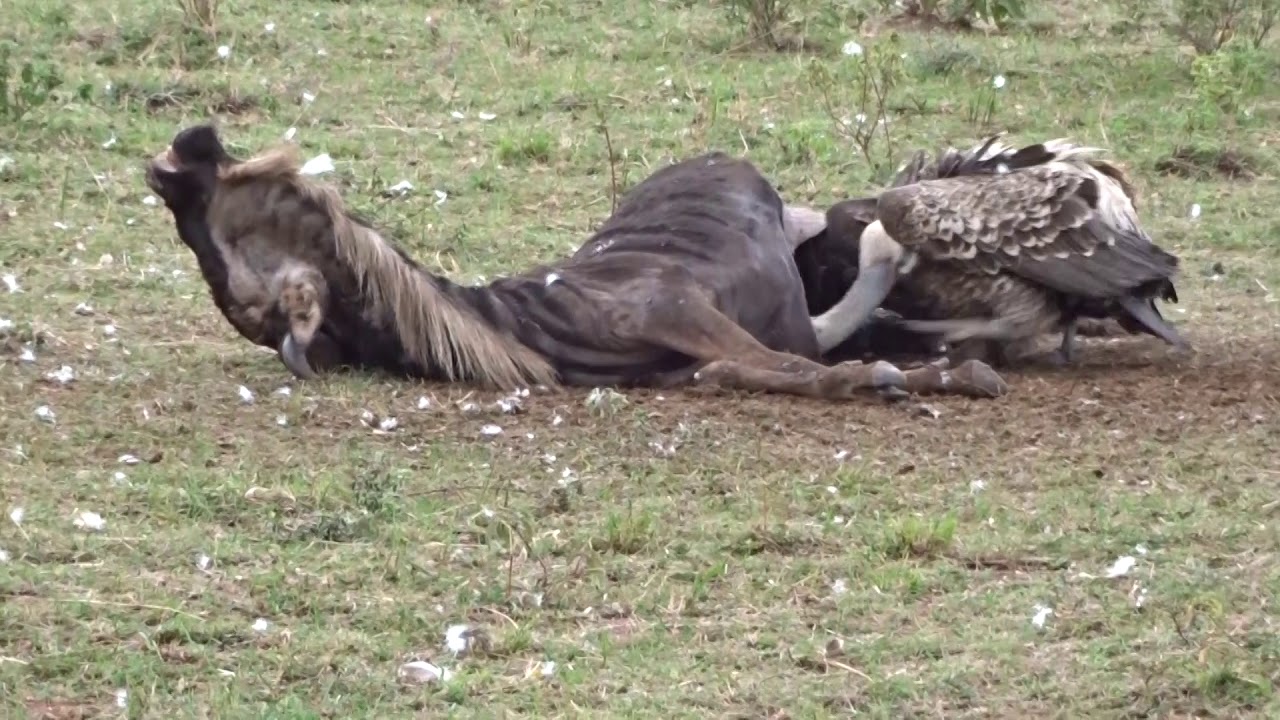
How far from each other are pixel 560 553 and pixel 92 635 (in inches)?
42.8

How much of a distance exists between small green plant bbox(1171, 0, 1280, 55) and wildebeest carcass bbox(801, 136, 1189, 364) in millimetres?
3672

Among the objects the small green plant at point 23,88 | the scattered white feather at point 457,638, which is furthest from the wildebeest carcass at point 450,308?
the small green plant at point 23,88

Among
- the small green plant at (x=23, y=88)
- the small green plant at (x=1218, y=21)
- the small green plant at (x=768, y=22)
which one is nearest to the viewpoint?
the small green plant at (x=23, y=88)

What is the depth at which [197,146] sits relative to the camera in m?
6.07

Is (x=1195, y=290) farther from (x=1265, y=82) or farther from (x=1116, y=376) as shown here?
(x=1265, y=82)

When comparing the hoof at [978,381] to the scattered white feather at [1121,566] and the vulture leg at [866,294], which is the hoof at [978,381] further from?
the scattered white feather at [1121,566]

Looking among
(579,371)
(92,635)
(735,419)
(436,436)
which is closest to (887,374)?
(735,419)

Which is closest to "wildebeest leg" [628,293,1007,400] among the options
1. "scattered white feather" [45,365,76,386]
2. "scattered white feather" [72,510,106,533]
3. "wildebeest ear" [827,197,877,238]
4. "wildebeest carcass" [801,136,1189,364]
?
"wildebeest carcass" [801,136,1189,364]

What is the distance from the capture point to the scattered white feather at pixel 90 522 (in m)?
4.84

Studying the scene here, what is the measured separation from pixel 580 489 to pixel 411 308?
1.27 m

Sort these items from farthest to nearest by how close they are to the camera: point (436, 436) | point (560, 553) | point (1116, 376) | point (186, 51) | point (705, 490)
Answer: point (186, 51) < point (1116, 376) < point (436, 436) < point (705, 490) < point (560, 553)

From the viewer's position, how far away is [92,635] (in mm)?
4191

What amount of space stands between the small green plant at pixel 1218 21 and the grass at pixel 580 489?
799mm

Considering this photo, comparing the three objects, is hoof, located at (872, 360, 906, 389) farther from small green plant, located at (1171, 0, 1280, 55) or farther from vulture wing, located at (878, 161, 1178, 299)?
small green plant, located at (1171, 0, 1280, 55)
